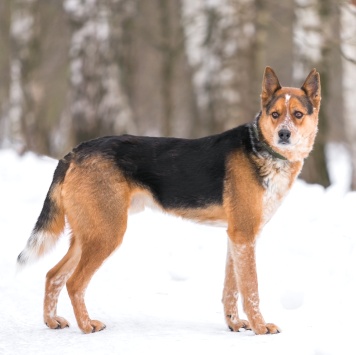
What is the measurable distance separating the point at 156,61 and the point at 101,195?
28.8m

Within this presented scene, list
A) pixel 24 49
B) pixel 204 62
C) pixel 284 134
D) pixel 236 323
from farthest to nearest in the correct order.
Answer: pixel 24 49 < pixel 204 62 < pixel 236 323 < pixel 284 134

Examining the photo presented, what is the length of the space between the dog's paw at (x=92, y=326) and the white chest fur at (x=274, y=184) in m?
1.43

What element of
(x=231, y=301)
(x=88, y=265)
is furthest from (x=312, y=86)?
(x=88, y=265)

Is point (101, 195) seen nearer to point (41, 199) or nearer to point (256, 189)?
point (256, 189)

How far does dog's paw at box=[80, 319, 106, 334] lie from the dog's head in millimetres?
1831

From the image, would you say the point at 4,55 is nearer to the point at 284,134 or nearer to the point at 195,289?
the point at 195,289

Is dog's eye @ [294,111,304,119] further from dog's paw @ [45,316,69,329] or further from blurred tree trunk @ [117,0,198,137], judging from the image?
blurred tree trunk @ [117,0,198,137]

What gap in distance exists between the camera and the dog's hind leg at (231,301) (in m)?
6.20

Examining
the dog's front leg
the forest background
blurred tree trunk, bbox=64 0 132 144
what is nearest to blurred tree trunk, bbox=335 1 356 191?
the forest background

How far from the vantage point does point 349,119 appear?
12.1m

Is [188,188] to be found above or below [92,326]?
above

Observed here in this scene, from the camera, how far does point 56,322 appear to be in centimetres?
621

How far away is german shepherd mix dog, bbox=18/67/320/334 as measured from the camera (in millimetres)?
6023

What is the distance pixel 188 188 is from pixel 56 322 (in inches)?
55.7
